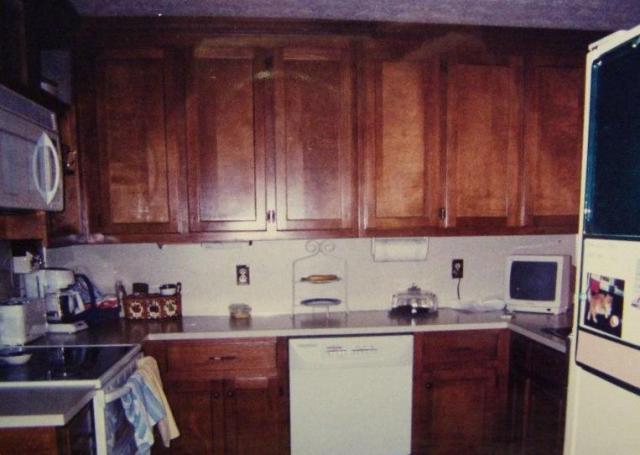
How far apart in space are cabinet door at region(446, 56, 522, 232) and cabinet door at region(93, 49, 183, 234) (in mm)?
1506

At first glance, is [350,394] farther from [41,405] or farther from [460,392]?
[41,405]

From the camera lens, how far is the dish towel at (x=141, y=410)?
1722 mm

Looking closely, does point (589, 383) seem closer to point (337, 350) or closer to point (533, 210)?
point (337, 350)

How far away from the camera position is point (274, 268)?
2.68 metres

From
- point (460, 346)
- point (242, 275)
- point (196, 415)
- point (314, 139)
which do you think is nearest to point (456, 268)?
point (460, 346)

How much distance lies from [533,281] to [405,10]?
5.58 feet

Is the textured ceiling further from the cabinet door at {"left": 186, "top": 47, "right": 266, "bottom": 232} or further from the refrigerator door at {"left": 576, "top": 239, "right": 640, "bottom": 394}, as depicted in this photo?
the refrigerator door at {"left": 576, "top": 239, "right": 640, "bottom": 394}

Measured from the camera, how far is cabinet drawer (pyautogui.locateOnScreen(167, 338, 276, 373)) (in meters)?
2.18

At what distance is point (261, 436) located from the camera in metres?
2.22

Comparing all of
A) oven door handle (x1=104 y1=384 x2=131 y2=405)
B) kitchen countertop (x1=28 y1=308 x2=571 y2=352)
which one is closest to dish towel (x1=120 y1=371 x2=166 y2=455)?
oven door handle (x1=104 y1=384 x2=131 y2=405)

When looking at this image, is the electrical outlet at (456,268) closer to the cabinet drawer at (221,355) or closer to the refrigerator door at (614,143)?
the cabinet drawer at (221,355)

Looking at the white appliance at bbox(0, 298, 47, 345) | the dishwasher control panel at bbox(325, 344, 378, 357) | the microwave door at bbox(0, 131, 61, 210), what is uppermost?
the microwave door at bbox(0, 131, 61, 210)

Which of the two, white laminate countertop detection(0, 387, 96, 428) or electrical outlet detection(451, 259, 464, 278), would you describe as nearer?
white laminate countertop detection(0, 387, 96, 428)

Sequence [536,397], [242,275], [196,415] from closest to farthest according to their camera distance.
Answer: [536,397] → [196,415] → [242,275]
